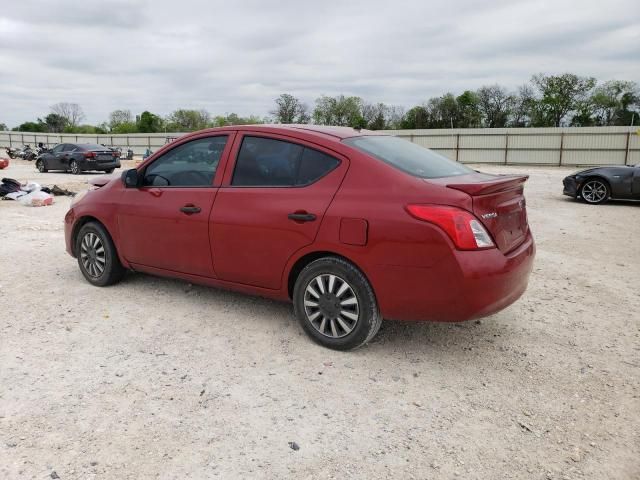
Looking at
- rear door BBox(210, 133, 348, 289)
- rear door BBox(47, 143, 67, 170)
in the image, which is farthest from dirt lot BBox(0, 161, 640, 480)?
rear door BBox(47, 143, 67, 170)

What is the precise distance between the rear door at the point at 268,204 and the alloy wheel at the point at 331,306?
304mm

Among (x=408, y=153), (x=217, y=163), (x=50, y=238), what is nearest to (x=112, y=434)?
(x=217, y=163)

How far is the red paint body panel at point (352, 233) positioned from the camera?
3.40m

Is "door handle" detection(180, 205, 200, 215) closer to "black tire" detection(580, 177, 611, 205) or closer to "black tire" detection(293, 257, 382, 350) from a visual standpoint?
"black tire" detection(293, 257, 382, 350)

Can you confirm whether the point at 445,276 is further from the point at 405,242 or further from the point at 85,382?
the point at 85,382

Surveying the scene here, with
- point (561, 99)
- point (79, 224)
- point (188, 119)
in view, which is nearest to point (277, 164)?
point (79, 224)

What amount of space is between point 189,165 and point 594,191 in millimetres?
11597

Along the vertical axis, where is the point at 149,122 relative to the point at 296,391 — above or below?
above

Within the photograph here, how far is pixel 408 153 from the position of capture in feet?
13.8

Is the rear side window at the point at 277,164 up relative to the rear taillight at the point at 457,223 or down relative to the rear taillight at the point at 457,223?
up

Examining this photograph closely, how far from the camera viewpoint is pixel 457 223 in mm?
3330

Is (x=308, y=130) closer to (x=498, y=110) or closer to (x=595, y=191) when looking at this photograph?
(x=595, y=191)

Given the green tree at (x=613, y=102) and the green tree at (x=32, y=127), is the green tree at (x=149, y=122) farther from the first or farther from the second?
the green tree at (x=613, y=102)

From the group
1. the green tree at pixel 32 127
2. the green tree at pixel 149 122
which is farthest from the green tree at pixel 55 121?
the green tree at pixel 149 122
